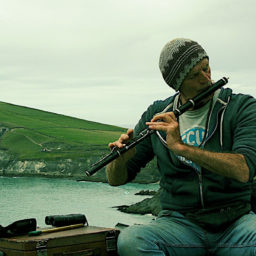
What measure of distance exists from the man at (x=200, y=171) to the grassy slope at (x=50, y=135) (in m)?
94.5

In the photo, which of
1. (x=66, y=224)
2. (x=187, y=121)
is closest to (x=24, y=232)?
(x=66, y=224)

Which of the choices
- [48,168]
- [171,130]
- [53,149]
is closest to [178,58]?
[171,130]

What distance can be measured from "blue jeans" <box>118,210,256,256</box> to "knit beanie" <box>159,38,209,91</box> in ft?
3.90

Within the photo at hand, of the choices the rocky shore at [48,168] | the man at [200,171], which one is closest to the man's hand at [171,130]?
the man at [200,171]

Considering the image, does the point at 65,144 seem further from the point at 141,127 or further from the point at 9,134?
the point at 141,127

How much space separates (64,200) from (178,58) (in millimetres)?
77281

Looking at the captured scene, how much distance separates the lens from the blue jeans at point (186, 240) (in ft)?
13.9

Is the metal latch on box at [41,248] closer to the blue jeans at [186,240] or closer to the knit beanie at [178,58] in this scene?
the blue jeans at [186,240]

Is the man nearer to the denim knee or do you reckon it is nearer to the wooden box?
the denim knee

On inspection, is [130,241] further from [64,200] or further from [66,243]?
[64,200]

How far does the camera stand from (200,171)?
4.48m

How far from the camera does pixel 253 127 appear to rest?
428 cm

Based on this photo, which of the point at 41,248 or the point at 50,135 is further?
the point at 50,135

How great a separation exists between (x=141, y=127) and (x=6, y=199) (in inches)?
3199
